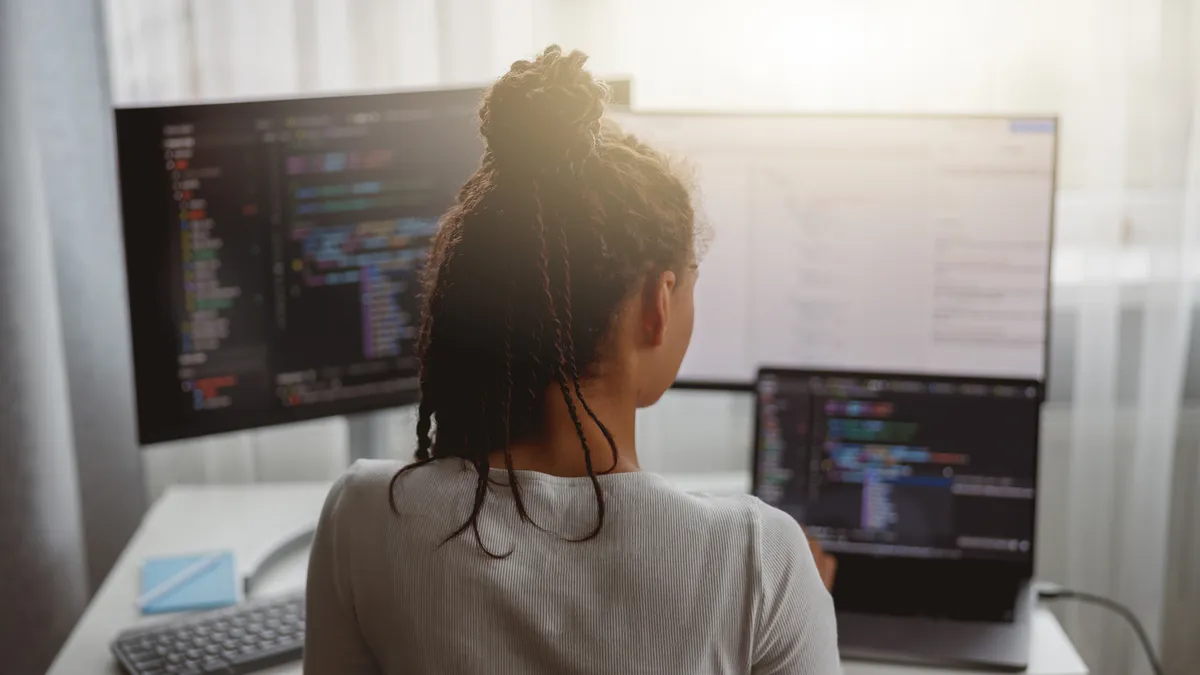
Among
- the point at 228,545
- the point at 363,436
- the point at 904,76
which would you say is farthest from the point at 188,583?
the point at 904,76

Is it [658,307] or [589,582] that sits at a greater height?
[658,307]

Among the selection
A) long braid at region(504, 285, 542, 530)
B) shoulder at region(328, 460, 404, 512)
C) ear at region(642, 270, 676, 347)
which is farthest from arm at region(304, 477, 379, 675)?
ear at region(642, 270, 676, 347)

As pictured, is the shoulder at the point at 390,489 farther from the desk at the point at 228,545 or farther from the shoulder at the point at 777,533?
the desk at the point at 228,545

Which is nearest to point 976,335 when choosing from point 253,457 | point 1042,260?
point 1042,260

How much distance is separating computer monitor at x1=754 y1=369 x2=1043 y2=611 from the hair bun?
0.55m

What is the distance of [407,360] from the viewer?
1398 mm

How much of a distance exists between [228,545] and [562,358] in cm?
71

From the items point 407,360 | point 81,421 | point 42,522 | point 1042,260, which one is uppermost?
point 1042,260

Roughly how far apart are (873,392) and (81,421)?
1076mm

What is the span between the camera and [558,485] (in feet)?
2.77

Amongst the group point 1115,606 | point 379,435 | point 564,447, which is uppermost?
point 564,447

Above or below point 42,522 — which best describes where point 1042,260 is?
above

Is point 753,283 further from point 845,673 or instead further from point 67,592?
point 67,592

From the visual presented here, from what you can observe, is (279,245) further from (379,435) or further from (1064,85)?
(1064,85)
